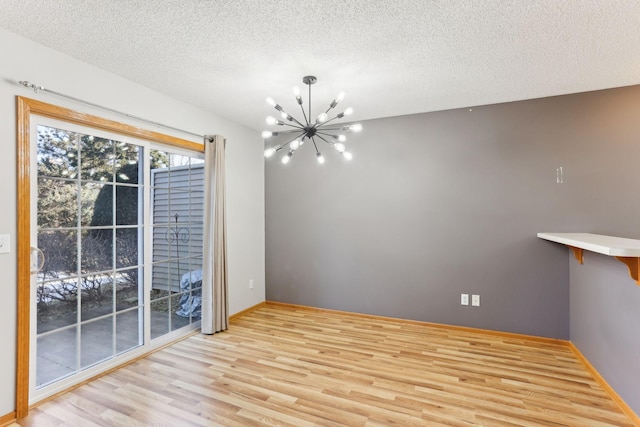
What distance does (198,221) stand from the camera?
3.79 meters

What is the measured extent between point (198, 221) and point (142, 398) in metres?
1.94

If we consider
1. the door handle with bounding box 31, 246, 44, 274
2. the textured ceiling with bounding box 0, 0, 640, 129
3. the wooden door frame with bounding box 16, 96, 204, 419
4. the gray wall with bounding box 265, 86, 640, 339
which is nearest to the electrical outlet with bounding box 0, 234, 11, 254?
the wooden door frame with bounding box 16, 96, 204, 419

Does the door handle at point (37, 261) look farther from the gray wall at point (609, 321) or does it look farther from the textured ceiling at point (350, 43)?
the gray wall at point (609, 321)

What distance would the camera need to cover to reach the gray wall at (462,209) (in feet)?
10.4

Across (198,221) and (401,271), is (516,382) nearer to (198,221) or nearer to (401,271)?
(401,271)

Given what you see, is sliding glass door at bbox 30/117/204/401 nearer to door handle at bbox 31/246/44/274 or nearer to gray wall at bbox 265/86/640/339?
door handle at bbox 31/246/44/274

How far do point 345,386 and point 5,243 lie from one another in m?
2.61

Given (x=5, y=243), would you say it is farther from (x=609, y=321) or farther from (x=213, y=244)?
(x=609, y=321)

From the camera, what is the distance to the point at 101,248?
2748mm

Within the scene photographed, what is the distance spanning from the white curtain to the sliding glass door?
223 mm

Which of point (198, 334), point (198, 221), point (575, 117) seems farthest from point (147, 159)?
point (575, 117)

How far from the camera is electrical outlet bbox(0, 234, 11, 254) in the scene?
82.0 inches

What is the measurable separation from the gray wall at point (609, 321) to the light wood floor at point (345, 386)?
17cm

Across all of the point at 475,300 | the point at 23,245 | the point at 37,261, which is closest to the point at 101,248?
the point at 37,261
